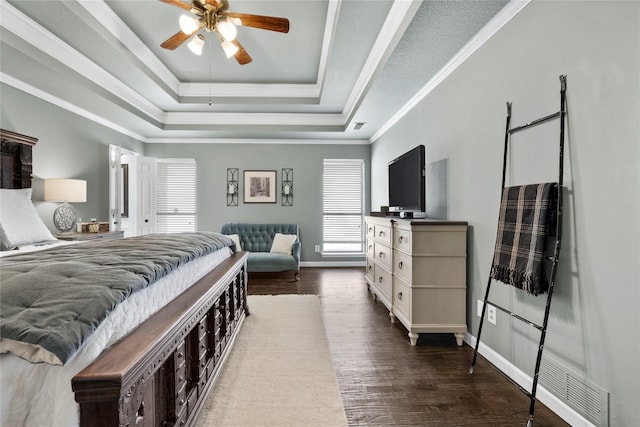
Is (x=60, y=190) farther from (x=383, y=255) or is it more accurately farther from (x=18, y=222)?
(x=383, y=255)

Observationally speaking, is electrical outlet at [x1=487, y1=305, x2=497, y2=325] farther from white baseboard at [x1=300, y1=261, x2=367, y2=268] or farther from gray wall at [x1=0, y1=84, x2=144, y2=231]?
gray wall at [x1=0, y1=84, x2=144, y2=231]

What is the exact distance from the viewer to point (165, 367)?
1326mm

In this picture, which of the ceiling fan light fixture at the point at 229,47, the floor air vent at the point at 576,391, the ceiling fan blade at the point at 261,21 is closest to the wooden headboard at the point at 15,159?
the ceiling fan light fixture at the point at 229,47

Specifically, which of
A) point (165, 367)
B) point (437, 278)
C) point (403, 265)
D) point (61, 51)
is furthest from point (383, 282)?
point (61, 51)

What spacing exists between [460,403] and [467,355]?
70 cm

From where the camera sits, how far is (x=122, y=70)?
11.9 feet

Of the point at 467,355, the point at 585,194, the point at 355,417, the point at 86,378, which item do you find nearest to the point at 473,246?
the point at 467,355

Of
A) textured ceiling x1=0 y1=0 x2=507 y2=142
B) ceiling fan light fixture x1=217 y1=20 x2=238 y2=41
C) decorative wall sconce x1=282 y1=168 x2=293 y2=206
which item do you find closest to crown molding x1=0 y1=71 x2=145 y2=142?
textured ceiling x1=0 y1=0 x2=507 y2=142

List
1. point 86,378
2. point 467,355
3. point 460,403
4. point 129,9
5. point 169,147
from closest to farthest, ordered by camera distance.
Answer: point 86,378
point 460,403
point 467,355
point 129,9
point 169,147

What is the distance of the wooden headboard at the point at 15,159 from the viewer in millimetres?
3148

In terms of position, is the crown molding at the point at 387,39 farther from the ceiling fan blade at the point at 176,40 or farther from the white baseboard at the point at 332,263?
the white baseboard at the point at 332,263

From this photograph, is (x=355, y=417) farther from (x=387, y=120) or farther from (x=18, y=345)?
(x=387, y=120)

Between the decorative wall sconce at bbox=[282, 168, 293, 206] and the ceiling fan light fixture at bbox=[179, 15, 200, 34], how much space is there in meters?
3.75

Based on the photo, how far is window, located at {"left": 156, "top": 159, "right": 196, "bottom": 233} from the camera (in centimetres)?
611
